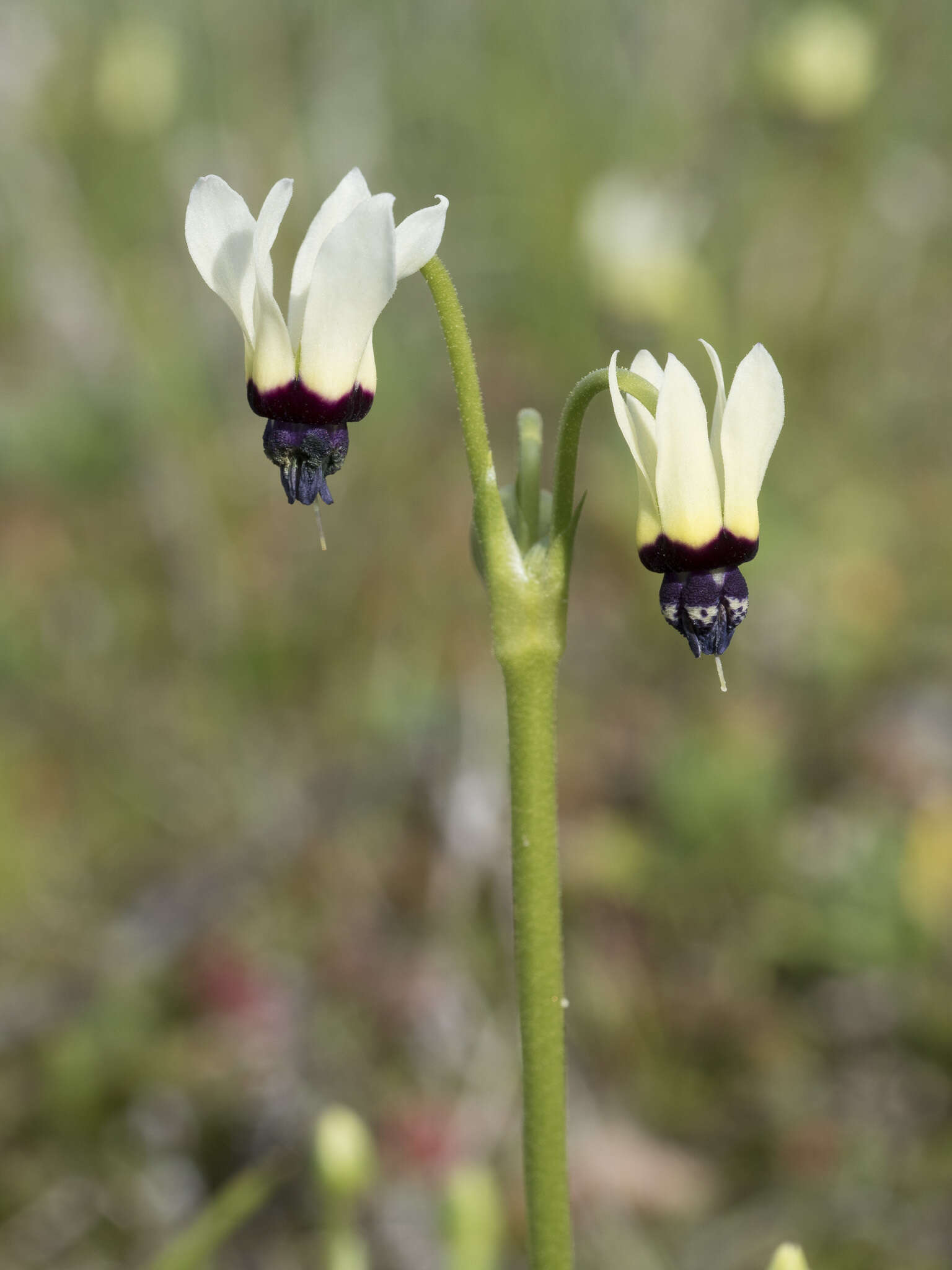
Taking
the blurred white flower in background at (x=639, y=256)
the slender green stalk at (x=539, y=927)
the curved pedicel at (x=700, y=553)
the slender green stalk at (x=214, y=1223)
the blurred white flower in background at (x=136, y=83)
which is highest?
the blurred white flower in background at (x=136, y=83)

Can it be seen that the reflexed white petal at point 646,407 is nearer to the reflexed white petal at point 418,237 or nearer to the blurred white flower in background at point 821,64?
the reflexed white petal at point 418,237

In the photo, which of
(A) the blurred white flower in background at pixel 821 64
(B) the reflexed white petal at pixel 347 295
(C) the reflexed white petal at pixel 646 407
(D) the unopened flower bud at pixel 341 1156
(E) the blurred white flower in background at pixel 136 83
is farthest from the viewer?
(A) the blurred white flower in background at pixel 821 64

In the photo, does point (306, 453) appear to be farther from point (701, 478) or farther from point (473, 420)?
point (701, 478)

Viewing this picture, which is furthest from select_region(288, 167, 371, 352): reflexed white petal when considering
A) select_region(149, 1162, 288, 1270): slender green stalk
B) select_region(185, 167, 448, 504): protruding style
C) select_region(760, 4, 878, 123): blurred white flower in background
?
select_region(760, 4, 878, 123): blurred white flower in background

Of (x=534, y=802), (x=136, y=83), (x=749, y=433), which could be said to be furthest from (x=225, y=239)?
(x=136, y=83)

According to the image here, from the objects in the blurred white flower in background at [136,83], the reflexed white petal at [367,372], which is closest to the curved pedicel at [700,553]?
the reflexed white petal at [367,372]

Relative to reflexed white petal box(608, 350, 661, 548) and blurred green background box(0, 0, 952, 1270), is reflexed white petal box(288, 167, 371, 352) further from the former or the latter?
blurred green background box(0, 0, 952, 1270)
